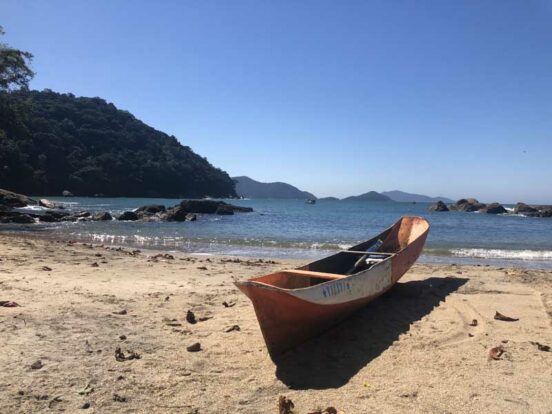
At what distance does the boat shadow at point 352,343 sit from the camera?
5.00 meters

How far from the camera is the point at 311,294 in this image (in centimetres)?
555

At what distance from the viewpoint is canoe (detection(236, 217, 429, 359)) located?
5.27m

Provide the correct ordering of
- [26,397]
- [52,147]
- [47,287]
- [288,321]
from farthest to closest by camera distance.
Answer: [52,147] < [47,287] < [288,321] < [26,397]

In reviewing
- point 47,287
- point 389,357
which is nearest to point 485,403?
point 389,357

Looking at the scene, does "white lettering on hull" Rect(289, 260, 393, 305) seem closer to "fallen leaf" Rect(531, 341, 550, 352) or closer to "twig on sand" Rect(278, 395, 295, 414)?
"twig on sand" Rect(278, 395, 295, 414)

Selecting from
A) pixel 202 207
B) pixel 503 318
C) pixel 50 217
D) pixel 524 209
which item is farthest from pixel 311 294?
pixel 524 209

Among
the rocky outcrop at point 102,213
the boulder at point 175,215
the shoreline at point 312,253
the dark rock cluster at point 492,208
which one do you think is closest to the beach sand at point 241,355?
the shoreline at point 312,253

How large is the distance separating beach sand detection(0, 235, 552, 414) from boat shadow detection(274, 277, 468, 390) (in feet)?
0.07

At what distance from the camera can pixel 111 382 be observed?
4.50 metres

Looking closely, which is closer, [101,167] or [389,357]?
[389,357]

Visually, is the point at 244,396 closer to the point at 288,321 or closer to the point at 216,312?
the point at 288,321

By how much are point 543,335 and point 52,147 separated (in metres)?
87.3

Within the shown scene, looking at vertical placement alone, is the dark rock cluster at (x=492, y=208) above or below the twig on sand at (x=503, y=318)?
above

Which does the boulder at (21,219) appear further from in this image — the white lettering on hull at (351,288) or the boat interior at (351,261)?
the white lettering on hull at (351,288)
